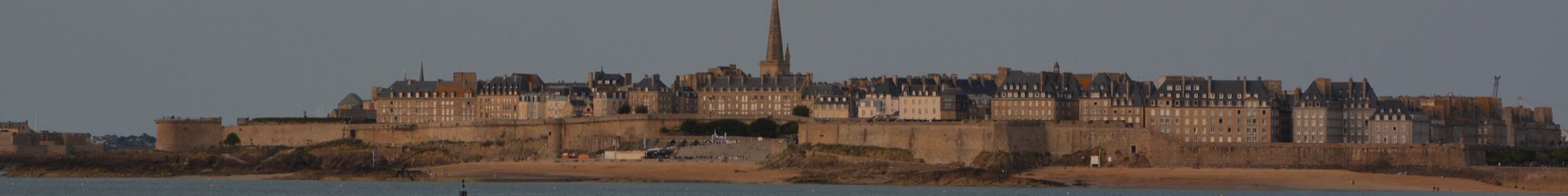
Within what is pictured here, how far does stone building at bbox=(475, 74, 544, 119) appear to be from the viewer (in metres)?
95.6

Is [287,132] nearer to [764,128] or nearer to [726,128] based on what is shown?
[726,128]

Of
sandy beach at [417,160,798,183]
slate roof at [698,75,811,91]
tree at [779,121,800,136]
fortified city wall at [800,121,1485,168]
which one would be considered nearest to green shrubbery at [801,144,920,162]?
fortified city wall at [800,121,1485,168]

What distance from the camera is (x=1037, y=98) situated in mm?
87000

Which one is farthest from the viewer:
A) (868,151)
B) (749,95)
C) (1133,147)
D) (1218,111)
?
(749,95)

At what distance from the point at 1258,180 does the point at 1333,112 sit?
40.9 feet

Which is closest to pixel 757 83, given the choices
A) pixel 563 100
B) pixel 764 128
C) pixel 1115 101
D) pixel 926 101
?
pixel 563 100

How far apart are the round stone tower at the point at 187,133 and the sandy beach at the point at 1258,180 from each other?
26.8 meters

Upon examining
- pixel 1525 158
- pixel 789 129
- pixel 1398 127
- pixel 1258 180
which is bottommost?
pixel 1258 180

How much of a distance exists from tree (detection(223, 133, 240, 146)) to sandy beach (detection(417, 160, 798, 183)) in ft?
41.0

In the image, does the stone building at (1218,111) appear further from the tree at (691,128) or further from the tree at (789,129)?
the tree at (691,128)

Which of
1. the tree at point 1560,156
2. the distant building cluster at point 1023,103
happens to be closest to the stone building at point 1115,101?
the distant building cluster at point 1023,103

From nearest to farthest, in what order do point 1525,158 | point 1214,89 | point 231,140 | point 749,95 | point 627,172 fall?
1. point 627,172
2. point 1525,158
3. point 1214,89
4. point 231,140
5. point 749,95

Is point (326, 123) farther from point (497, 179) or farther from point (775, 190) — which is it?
point (775, 190)

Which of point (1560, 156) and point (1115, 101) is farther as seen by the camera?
point (1115, 101)
